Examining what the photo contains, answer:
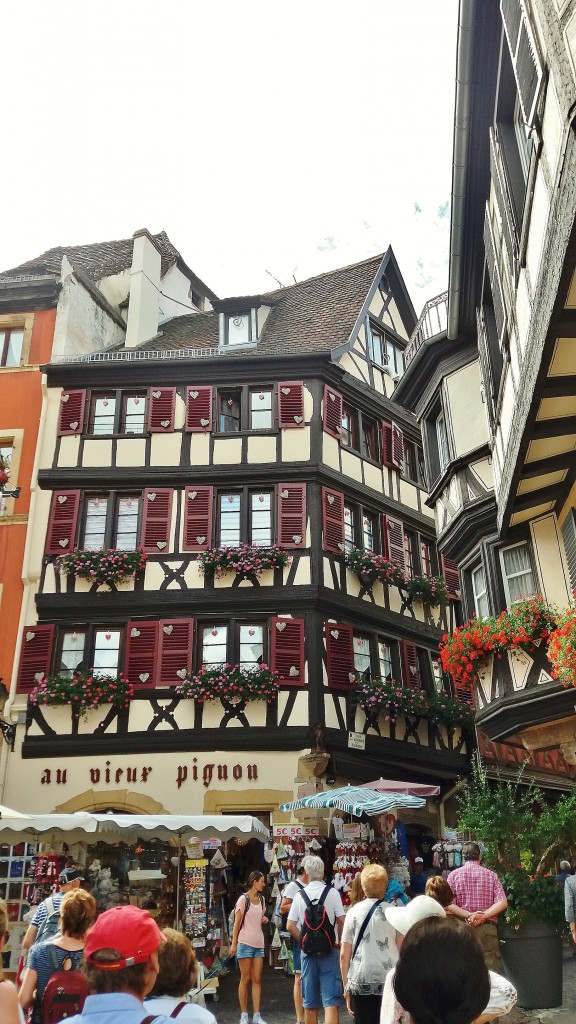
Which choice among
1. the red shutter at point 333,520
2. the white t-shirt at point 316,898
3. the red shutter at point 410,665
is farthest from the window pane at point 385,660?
the white t-shirt at point 316,898

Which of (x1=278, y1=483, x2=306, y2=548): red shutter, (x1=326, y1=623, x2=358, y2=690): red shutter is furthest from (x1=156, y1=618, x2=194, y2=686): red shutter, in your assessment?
(x1=326, y1=623, x2=358, y2=690): red shutter

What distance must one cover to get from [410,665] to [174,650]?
5465mm

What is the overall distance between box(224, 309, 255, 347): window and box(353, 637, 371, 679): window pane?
26.3 feet

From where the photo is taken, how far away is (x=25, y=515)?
18.1 m

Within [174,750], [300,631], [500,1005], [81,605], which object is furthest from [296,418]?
[500,1005]

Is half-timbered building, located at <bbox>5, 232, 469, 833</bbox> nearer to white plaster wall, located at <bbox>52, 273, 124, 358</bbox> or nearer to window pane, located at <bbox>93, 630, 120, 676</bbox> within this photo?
window pane, located at <bbox>93, 630, 120, 676</bbox>

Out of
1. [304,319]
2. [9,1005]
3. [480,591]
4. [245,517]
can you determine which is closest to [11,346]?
[304,319]

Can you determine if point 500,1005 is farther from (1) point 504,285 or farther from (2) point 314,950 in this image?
(1) point 504,285

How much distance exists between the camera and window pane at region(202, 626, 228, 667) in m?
16.7

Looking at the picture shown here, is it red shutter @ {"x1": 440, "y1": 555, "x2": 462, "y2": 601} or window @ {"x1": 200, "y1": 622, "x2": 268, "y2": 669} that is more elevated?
red shutter @ {"x1": 440, "y1": 555, "x2": 462, "y2": 601}

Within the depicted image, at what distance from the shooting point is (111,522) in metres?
17.9

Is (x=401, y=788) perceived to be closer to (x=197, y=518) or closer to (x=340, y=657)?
(x=340, y=657)

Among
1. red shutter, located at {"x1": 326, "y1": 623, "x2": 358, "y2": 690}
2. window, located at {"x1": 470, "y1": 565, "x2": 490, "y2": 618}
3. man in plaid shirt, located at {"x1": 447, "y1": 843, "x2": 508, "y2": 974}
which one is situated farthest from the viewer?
red shutter, located at {"x1": 326, "y1": 623, "x2": 358, "y2": 690}

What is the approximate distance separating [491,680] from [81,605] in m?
8.97
